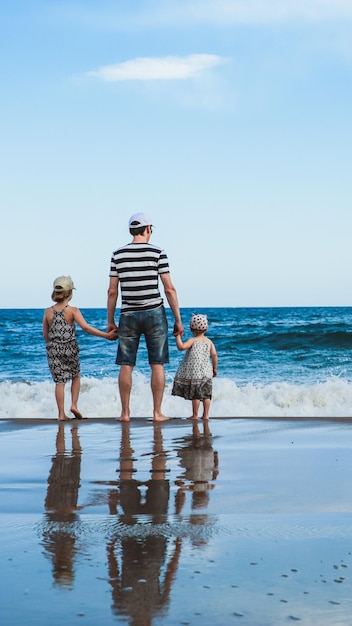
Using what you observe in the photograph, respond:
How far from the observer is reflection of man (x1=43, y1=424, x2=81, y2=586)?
3160 mm

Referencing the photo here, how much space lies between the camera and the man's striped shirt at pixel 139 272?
25.3 ft

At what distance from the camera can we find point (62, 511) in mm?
4102

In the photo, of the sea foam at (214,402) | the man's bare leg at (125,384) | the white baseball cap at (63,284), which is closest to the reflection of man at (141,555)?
the man's bare leg at (125,384)

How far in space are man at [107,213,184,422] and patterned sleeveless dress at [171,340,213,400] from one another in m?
0.57

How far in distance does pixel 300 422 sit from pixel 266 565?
4.83 metres

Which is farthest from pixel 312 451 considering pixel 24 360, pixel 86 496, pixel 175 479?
pixel 24 360

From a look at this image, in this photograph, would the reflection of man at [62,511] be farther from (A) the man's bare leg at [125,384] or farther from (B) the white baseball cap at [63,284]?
(B) the white baseball cap at [63,284]

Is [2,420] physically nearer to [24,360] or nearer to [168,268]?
[168,268]

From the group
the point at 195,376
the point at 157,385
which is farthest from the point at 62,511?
the point at 195,376

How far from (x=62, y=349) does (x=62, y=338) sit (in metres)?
0.11

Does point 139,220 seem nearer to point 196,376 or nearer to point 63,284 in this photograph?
point 63,284

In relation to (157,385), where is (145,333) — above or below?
above

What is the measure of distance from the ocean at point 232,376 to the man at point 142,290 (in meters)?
2.61

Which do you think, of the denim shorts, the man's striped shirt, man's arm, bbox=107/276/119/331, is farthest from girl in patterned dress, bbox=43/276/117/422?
the man's striped shirt
